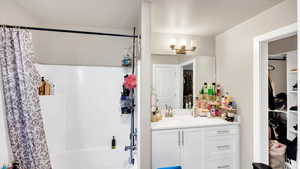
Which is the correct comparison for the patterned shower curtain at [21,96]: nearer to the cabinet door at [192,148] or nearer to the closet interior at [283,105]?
the cabinet door at [192,148]

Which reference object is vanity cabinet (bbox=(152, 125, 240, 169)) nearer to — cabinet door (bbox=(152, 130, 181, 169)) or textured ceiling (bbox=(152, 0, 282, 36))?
cabinet door (bbox=(152, 130, 181, 169))

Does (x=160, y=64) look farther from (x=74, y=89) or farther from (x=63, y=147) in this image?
(x=63, y=147)

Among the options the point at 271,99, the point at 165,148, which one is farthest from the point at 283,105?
the point at 165,148

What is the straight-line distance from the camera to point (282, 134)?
2.69m

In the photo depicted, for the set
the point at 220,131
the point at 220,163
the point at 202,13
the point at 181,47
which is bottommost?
the point at 220,163

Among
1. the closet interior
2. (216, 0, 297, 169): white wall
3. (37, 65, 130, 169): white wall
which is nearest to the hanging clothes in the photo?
the closet interior

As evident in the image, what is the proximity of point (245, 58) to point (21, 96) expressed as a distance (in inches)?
113

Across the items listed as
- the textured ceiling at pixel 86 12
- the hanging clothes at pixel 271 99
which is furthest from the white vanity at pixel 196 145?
the textured ceiling at pixel 86 12

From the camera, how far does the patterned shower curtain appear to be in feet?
5.10

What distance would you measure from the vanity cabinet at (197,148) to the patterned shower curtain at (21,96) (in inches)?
53.1

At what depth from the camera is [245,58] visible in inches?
85.7

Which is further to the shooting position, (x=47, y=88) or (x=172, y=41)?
(x=172, y=41)

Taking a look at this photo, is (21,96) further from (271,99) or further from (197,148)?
(271,99)

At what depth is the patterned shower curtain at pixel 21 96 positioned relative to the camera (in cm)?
155
